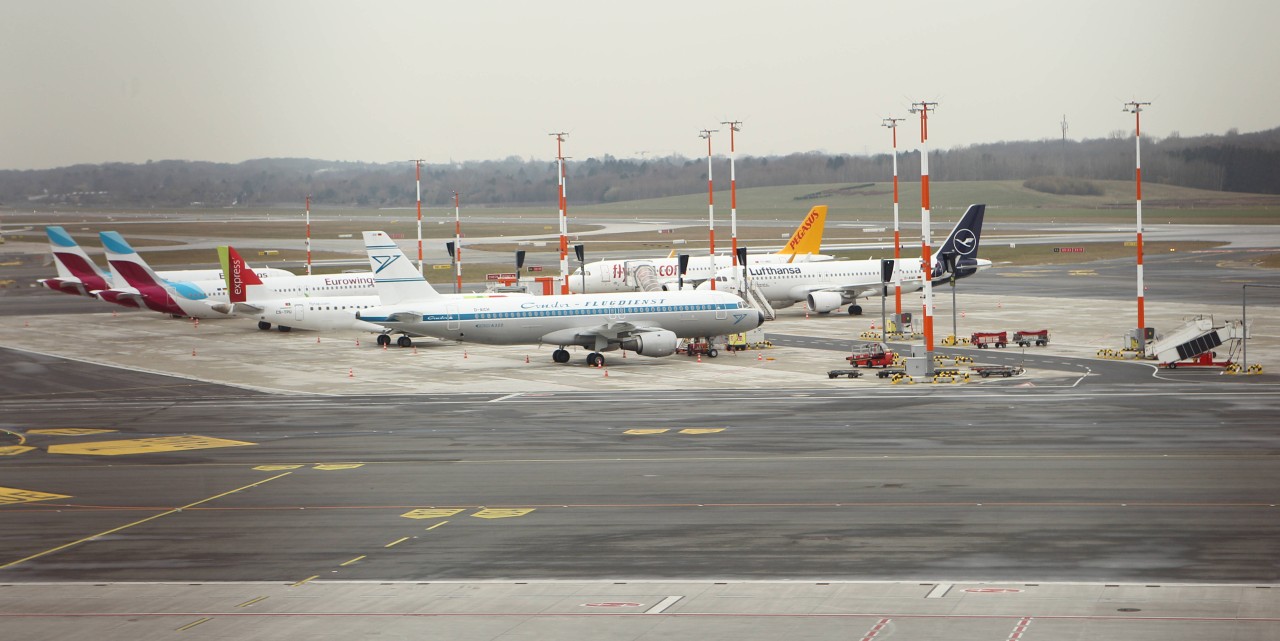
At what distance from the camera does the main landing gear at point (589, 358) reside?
211 feet

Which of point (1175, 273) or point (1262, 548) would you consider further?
point (1175, 273)

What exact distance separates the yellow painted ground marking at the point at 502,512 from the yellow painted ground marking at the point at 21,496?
39.4ft

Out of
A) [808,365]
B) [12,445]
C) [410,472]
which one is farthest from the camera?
[808,365]

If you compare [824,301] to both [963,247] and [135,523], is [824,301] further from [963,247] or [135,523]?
[135,523]

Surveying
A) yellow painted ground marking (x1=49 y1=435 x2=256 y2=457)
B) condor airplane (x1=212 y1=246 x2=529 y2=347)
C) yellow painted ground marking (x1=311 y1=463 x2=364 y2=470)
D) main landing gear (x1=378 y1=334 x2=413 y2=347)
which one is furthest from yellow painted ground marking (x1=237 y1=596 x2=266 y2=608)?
condor airplane (x1=212 y1=246 x2=529 y2=347)

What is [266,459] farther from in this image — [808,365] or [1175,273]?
[1175,273]

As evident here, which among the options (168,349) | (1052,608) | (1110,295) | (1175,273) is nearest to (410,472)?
(1052,608)

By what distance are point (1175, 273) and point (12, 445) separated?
94.1 metres

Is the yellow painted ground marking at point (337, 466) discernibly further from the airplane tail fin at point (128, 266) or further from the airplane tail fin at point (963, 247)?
the airplane tail fin at point (128, 266)

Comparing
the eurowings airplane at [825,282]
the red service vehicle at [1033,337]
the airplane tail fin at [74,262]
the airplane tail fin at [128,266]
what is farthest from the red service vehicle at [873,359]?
the airplane tail fin at [74,262]

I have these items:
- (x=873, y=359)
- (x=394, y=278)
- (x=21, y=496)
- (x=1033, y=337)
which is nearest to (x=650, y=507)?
(x=21, y=496)

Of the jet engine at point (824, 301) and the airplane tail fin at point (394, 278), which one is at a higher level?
the airplane tail fin at point (394, 278)

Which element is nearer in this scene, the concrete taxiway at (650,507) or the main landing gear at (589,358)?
the concrete taxiway at (650,507)

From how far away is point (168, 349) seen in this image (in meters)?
76.2
